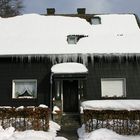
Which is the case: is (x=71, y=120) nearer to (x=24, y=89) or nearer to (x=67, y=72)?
(x=67, y=72)

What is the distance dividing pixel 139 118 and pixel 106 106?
2.90m

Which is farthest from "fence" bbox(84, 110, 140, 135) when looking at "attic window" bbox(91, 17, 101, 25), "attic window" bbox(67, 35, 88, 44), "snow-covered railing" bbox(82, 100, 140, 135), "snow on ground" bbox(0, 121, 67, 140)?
"attic window" bbox(91, 17, 101, 25)

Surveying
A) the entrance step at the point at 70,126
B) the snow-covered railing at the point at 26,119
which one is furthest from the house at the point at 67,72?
the snow-covered railing at the point at 26,119

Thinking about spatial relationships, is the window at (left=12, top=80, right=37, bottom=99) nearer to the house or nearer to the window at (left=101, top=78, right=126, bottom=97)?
the house

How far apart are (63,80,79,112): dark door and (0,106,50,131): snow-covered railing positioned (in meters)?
7.44

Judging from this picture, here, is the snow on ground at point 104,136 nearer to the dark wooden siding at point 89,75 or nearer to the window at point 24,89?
the dark wooden siding at point 89,75

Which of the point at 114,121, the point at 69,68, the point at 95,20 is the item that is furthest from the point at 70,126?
the point at 95,20

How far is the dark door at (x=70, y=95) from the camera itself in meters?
25.1

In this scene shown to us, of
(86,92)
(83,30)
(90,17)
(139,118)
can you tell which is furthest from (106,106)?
(90,17)

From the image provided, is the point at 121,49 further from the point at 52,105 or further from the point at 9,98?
the point at 9,98

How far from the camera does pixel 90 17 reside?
30.5 metres

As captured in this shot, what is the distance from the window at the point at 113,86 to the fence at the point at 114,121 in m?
7.80

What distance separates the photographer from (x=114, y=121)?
56.6ft

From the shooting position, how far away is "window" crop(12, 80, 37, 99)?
25328mm
